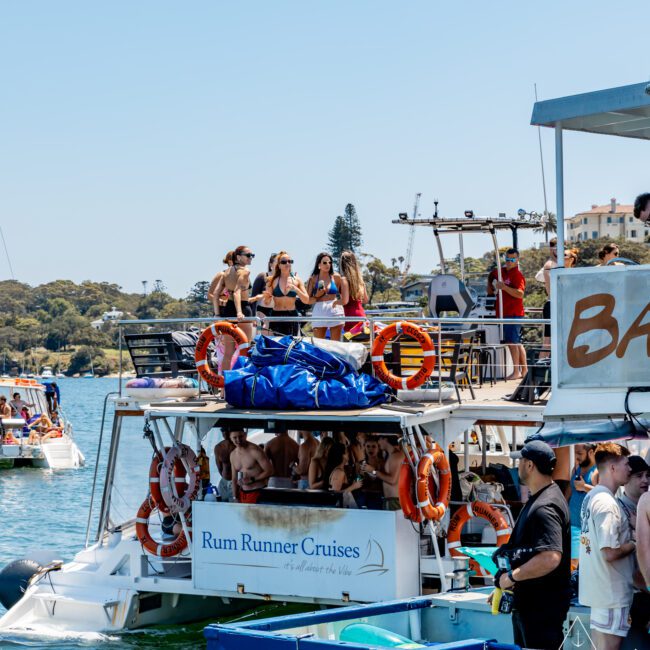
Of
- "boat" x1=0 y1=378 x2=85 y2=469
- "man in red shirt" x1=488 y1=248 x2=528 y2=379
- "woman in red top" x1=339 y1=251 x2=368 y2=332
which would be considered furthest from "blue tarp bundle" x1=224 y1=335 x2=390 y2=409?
"boat" x1=0 y1=378 x2=85 y2=469

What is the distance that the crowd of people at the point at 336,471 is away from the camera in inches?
475

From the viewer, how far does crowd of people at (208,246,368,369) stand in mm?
13570

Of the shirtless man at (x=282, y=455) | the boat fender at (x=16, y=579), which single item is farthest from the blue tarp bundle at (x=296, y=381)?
the boat fender at (x=16, y=579)

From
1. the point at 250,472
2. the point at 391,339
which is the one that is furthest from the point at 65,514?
the point at 391,339

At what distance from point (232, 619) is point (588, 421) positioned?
682 cm

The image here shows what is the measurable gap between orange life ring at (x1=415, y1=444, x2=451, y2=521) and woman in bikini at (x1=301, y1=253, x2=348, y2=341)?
2265 millimetres

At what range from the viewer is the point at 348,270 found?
1362 cm

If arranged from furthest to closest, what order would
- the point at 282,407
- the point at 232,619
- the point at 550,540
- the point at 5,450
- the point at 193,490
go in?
the point at 5,450
the point at 232,619
the point at 193,490
the point at 282,407
the point at 550,540

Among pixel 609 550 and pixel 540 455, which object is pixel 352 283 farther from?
pixel 609 550

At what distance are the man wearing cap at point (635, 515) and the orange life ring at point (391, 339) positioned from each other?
13.9 ft

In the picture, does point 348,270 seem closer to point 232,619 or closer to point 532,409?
point 532,409

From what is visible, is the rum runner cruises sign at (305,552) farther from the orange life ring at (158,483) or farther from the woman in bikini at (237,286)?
the woman in bikini at (237,286)

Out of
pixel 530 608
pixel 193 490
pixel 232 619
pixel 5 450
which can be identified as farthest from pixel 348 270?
pixel 5 450

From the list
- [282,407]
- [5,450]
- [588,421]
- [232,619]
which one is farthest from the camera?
[5,450]
